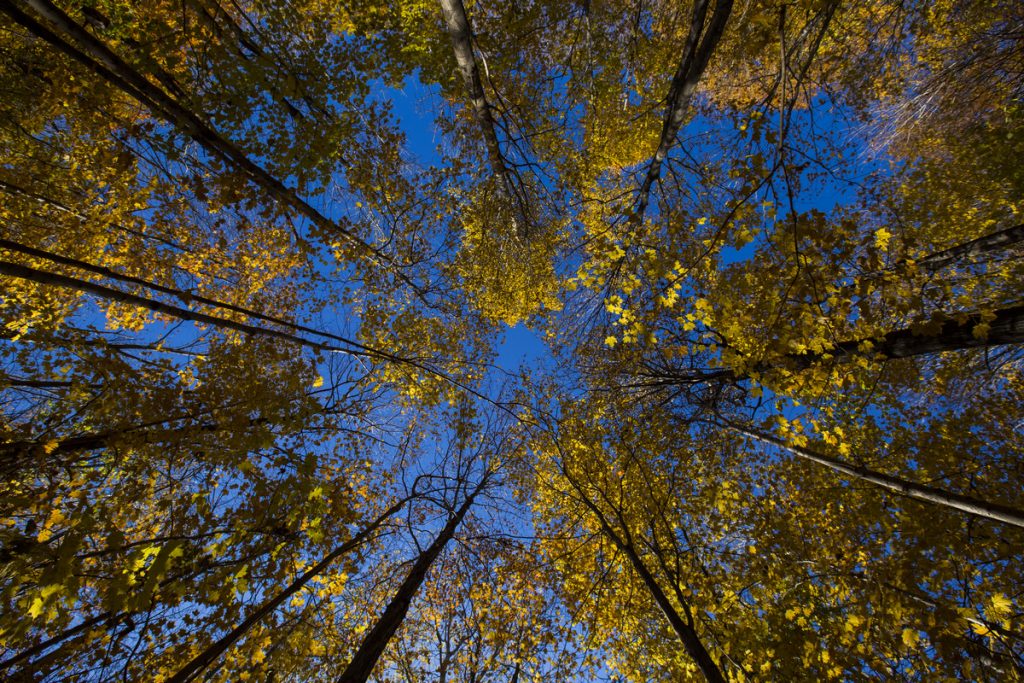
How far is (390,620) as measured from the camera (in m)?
5.07

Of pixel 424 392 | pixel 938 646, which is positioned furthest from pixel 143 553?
pixel 938 646

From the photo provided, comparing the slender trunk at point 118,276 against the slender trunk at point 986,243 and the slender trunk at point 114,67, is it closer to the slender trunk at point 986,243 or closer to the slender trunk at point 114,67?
the slender trunk at point 114,67

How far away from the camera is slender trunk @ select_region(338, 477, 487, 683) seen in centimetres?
434

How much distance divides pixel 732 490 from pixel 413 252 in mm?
8835

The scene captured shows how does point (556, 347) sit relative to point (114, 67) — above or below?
above

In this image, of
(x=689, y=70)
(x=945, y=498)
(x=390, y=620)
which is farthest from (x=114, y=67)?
(x=945, y=498)

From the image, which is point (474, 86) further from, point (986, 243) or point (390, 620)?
point (390, 620)

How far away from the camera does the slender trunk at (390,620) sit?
14.2 ft

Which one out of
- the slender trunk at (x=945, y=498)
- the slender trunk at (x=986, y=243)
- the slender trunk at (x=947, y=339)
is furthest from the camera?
the slender trunk at (x=986, y=243)

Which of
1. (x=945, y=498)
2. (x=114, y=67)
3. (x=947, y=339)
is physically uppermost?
(x=947, y=339)

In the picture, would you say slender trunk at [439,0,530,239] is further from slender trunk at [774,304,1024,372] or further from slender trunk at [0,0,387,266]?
slender trunk at [774,304,1024,372]

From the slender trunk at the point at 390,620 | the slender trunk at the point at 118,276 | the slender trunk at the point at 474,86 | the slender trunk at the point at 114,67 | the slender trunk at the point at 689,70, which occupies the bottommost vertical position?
the slender trunk at the point at 390,620

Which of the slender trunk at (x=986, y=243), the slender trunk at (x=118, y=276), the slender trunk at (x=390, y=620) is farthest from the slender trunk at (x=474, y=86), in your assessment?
the slender trunk at (x=390, y=620)

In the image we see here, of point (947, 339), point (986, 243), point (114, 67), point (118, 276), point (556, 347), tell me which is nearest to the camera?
point (114, 67)
